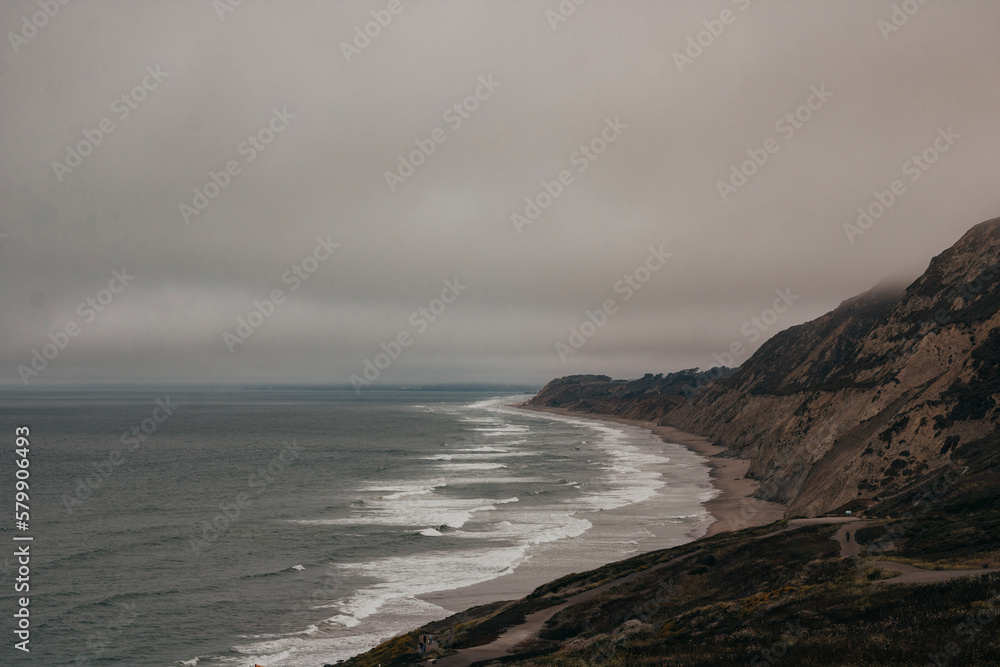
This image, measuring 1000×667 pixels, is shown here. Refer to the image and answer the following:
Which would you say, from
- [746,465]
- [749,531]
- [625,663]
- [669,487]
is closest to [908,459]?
[749,531]

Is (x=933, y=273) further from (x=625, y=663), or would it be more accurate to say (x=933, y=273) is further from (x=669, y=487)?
(x=625, y=663)

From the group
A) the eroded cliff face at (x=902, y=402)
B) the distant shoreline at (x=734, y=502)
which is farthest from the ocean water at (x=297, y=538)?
the eroded cliff face at (x=902, y=402)

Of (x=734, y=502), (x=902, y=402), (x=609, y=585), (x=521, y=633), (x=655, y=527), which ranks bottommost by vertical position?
(x=734, y=502)

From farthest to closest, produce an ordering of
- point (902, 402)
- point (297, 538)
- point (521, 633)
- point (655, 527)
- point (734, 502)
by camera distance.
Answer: point (734, 502), point (902, 402), point (655, 527), point (297, 538), point (521, 633)

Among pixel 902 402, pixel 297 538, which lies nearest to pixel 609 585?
pixel 297 538

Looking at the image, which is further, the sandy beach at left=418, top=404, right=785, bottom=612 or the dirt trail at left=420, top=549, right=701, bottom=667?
the sandy beach at left=418, top=404, right=785, bottom=612

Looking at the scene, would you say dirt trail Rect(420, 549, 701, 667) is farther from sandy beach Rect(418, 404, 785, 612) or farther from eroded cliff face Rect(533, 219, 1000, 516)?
eroded cliff face Rect(533, 219, 1000, 516)

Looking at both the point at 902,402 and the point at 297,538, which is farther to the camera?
the point at 902,402

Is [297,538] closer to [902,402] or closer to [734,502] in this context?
[734,502]

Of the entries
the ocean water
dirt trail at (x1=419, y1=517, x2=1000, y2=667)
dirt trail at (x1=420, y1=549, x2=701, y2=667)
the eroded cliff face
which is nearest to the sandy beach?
the ocean water
